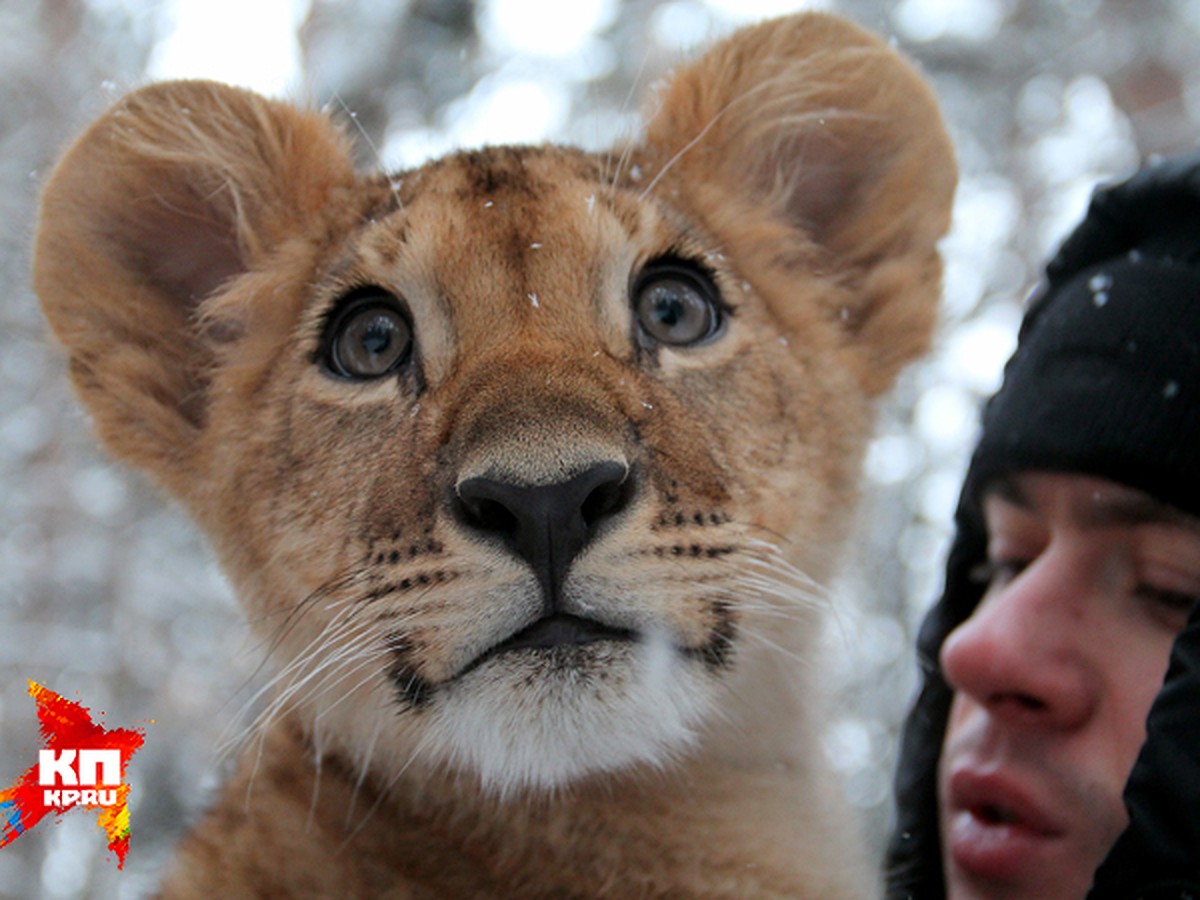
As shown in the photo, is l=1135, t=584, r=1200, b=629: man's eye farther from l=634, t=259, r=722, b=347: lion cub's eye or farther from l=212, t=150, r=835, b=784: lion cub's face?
l=634, t=259, r=722, b=347: lion cub's eye

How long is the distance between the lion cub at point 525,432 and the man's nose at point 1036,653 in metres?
0.40

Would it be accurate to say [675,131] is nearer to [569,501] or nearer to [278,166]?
[278,166]

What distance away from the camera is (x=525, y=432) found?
6.47 ft

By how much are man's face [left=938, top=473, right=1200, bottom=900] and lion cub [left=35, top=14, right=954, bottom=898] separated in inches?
14.1

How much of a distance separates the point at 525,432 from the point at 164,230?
1574 mm

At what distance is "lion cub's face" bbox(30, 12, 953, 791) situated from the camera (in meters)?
1.98

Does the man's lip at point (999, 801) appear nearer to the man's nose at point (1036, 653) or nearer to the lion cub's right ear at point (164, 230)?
the man's nose at point (1036, 653)

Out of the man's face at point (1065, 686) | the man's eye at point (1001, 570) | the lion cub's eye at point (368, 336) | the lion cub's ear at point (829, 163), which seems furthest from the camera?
the lion cub's ear at point (829, 163)

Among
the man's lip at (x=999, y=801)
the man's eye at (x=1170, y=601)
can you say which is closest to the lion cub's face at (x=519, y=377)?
the man's lip at (x=999, y=801)

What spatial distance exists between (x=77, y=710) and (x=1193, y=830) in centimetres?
213

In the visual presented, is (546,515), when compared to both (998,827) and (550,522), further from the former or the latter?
(998,827)

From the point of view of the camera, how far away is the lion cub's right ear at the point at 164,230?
2.79m

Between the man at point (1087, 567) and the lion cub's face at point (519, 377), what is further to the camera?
the man at point (1087, 567)

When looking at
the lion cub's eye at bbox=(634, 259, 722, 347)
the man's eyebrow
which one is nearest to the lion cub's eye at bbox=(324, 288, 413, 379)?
the lion cub's eye at bbox=(634, 259, 722, 347)
